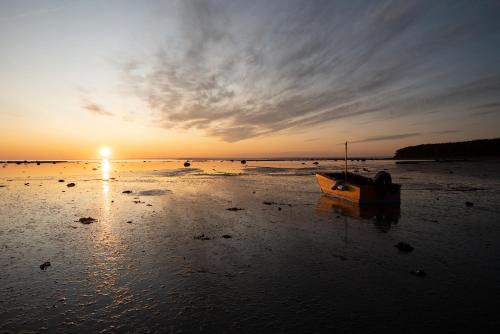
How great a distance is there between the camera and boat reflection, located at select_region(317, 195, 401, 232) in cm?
1880

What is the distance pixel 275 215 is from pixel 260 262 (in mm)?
9139

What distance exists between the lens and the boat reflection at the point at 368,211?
740 inches

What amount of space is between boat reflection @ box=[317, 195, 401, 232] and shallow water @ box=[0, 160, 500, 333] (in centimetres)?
34

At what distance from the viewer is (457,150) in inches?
6191

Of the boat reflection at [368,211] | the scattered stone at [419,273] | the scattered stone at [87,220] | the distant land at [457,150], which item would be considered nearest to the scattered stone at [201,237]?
the scattered stone at [87,220]

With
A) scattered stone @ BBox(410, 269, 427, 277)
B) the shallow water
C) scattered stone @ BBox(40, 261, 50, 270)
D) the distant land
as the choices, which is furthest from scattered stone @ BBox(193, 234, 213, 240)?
the distant land

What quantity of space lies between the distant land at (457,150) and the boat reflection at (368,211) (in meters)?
153

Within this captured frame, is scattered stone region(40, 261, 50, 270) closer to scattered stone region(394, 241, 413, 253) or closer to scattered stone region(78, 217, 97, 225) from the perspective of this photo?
scattered stone region(78, 217, 97, 225)

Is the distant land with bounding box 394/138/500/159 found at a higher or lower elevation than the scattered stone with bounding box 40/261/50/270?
higher

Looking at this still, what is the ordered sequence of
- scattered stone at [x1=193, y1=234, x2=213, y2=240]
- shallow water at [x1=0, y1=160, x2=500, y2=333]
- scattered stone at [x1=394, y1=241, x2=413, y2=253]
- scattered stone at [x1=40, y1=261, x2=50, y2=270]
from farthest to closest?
scattered stone at [x1=193, y1=234, x2=213, y2=240], scattered stone at [x1=394, y1=241, x2=413, y2=253], scattered stone at [x1=40, y1=261, x2=50, y2=270], shallow water at [x1=0, y1=160, x2=500, y2=333]

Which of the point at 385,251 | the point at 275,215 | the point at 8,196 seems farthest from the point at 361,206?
the point at 8,196

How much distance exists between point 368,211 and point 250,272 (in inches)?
577

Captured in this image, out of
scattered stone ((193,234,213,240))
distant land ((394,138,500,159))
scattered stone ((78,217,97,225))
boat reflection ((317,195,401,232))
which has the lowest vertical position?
boat reflection ((317,195,401,232))

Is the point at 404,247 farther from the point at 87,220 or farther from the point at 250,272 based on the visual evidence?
the point at 87,220
